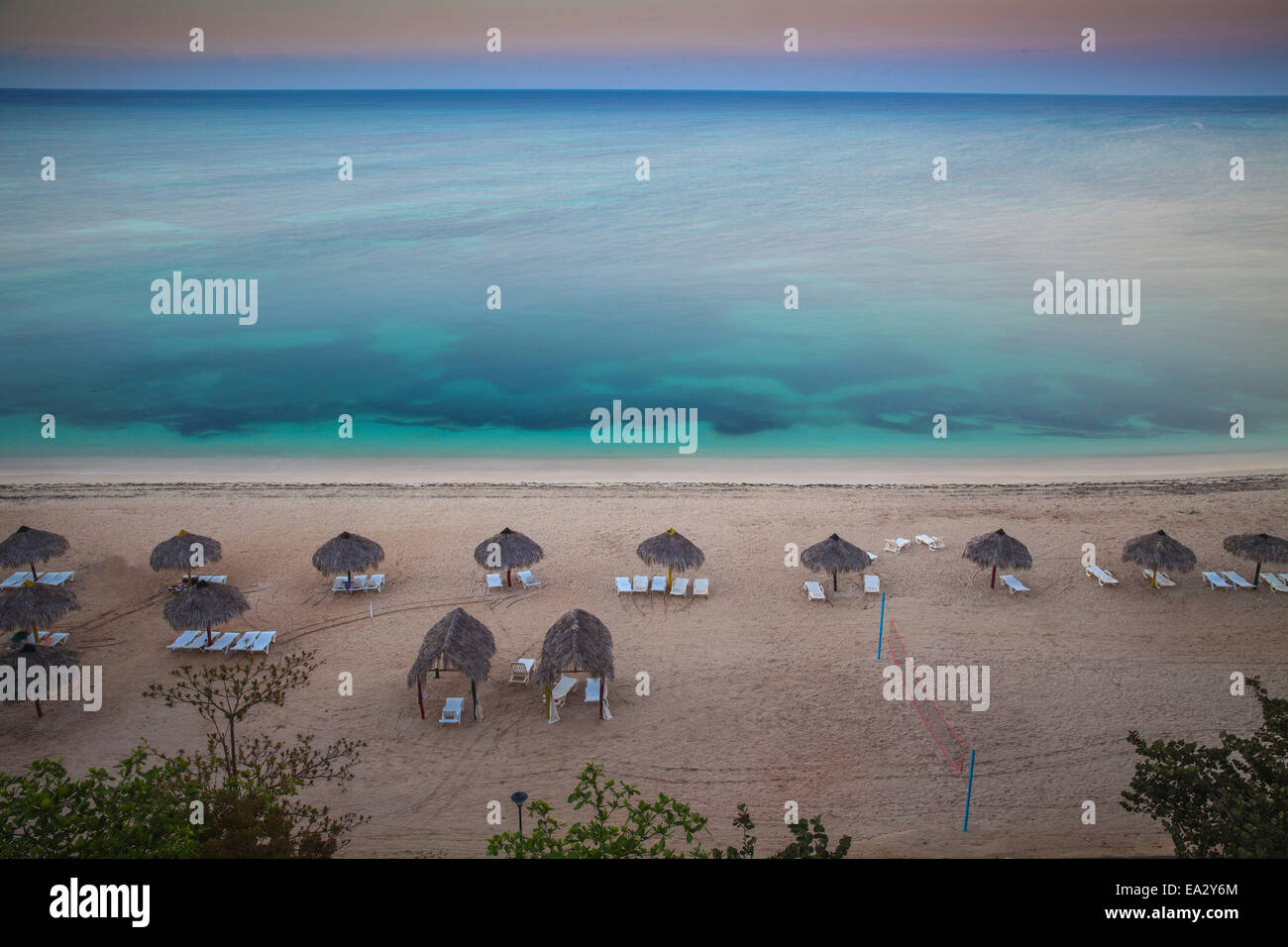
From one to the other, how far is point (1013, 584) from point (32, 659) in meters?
15.5

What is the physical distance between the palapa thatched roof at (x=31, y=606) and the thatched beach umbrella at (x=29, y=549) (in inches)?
63.0

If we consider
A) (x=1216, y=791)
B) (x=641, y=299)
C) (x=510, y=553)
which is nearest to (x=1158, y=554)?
(x=1216, y=791)

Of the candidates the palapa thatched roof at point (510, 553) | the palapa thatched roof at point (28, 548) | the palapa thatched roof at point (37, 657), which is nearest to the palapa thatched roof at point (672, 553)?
the palapa thatched roof at point (510, 553)

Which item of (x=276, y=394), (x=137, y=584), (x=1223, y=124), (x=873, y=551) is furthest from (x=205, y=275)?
(x=1223, y=124)

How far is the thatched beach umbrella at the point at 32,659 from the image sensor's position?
12.8 metres

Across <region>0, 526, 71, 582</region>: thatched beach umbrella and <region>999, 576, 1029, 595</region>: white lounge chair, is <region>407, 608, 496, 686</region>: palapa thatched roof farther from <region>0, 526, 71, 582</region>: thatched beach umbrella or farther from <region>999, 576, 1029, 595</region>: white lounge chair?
<region>999, 576, 1029, 595</region>: white lounge chair

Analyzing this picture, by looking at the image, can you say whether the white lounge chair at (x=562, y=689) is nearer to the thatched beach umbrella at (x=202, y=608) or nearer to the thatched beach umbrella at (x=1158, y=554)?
the thatched beach umbrella at (x=202, y=608)

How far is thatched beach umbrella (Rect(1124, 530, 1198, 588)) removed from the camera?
52.1ft

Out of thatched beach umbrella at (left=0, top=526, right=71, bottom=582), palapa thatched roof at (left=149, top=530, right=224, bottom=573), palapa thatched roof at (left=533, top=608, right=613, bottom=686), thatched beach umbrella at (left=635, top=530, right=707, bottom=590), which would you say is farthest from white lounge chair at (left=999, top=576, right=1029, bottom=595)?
thatched beach umbrella at (left=0, top=526, right=71, bottom=582)

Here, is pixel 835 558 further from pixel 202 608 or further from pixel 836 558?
pixel 202 608

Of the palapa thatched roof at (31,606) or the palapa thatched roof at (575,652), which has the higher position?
the palapa thatched roof at (31,606)

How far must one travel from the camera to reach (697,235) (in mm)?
56656

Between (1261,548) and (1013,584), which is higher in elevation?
(1261,548)

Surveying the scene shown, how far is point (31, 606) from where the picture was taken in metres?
14.2
